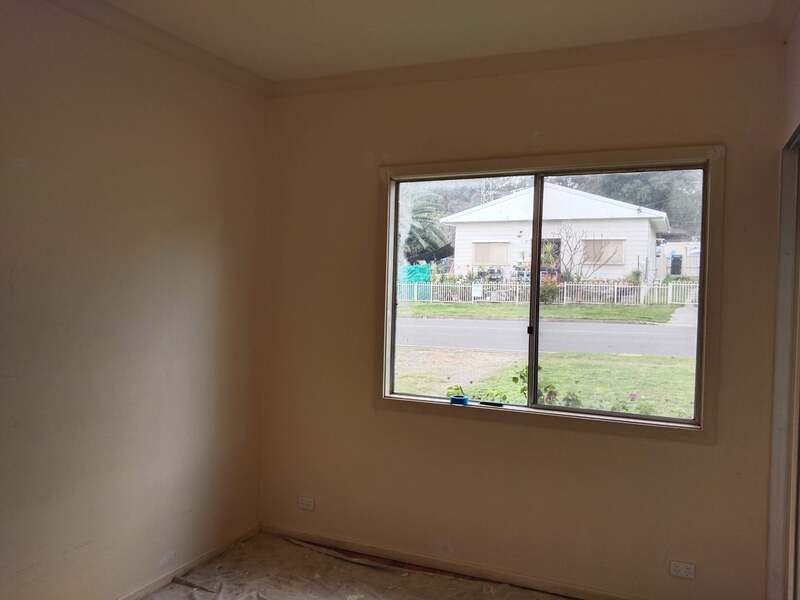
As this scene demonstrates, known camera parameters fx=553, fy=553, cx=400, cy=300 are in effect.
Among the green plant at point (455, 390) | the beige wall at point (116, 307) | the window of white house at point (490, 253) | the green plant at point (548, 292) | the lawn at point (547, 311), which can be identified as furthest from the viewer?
the green plant at point (455, 390)

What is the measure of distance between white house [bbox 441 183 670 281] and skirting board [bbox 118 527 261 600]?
2.15 m

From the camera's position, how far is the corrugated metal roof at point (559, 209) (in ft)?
9.30

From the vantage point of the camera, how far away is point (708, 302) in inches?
105

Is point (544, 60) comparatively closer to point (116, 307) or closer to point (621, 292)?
Answer: point (621, 292)

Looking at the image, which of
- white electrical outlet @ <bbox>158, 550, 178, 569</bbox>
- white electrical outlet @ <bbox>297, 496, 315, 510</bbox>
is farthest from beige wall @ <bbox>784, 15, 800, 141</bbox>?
white electrical outlet @ <bbox>158, 550, 178, 569</bbox>

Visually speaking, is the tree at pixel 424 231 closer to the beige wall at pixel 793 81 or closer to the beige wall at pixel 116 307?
the beige wall at pixel 116 307

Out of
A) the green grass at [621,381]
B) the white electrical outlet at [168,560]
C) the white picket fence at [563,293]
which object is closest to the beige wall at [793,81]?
the white picket fence at [563,293]

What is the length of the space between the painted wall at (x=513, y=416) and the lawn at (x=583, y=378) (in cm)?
14

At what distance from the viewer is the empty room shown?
7.98 ft

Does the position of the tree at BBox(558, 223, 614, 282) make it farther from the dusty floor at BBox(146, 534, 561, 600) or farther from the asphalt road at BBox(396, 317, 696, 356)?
the dusty floor at BBox(146, 534, 561, 600)

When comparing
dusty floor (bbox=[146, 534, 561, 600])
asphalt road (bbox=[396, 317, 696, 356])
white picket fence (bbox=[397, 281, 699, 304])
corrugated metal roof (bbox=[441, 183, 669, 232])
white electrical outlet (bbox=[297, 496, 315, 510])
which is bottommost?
dusty floor (bbox=[146, 534, 561, 600])

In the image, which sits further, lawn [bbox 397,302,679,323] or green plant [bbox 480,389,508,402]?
green plant [bbox 480,389,508,402]

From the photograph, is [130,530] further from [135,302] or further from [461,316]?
[461,316]

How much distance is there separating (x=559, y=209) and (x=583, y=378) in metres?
0.91
